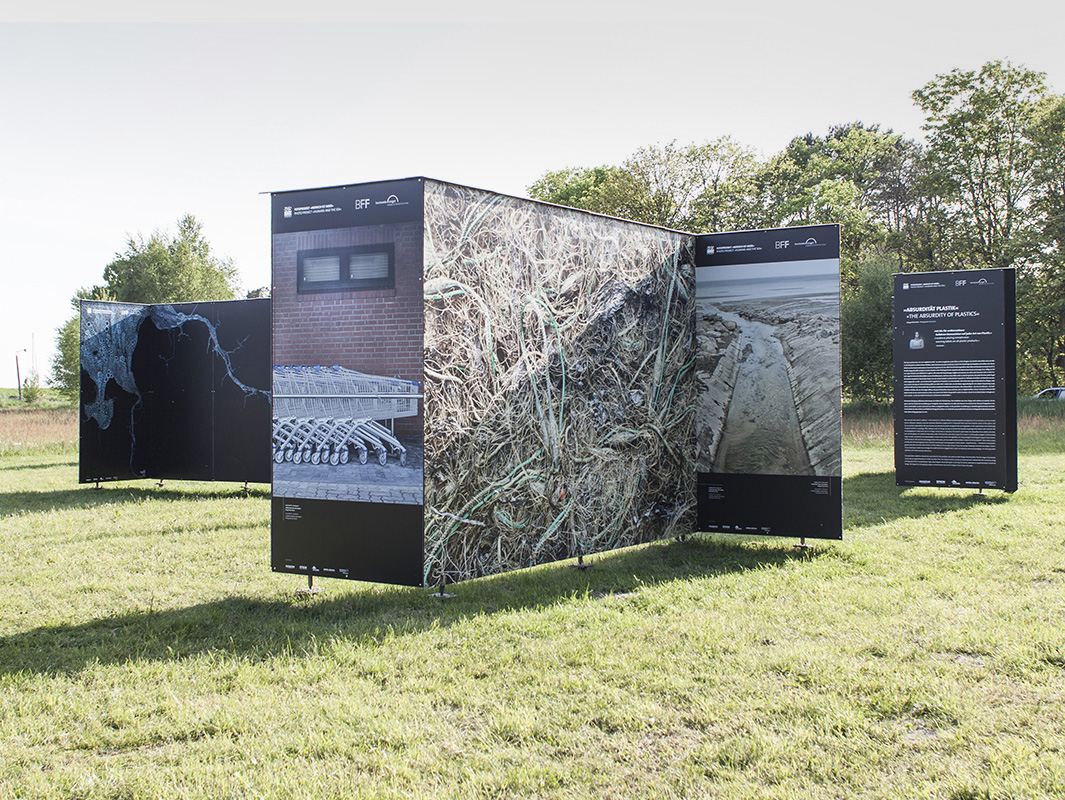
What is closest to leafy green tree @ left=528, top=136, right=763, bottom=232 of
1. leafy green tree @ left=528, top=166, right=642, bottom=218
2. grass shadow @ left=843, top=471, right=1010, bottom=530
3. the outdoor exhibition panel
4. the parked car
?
leafy green tree @ left=528, top=166, right=642, bottom=218

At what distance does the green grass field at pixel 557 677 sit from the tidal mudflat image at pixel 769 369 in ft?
3.23

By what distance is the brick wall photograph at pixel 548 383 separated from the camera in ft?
19.9

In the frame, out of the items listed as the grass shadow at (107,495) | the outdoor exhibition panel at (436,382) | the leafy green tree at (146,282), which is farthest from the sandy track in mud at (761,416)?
the leafy green tree at (146,282)

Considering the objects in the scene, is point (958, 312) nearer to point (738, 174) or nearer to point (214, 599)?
point (214, 599)

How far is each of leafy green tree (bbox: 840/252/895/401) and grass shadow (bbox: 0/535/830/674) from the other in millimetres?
21937

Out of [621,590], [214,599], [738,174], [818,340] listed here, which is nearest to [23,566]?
[214,599]

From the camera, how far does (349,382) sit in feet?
20.0

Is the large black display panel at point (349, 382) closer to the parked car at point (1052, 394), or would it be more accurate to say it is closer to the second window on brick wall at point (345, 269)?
the second window on brick wall at point (345, 269)

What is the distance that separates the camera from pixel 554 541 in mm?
6977

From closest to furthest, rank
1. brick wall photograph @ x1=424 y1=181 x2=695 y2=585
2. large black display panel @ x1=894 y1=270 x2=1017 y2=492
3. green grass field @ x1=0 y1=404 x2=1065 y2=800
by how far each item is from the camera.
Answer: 1. green grass field @ x1=0 y1=404 x2=1065 y2=800
2. brick wall photograph @ x1=424 y1=181 x2=695 y2=585
3. large black display panel @ x1=894 y1=270 x2=1017 y2=492

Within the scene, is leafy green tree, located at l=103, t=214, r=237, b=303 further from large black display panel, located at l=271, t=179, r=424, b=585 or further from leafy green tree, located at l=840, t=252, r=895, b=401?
large black display panel, located at l=271, t=179, r=424, b=585

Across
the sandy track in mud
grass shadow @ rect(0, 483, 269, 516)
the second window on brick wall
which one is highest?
the second window on brick wall

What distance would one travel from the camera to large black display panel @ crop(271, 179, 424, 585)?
589cm

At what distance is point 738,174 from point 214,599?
28851mm
